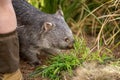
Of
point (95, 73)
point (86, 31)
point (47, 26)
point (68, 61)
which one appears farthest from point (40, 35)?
point (86, 31)

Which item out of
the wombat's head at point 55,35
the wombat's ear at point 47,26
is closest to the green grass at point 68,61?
the wombat's head at point 55,35

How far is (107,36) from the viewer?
4.90 meters

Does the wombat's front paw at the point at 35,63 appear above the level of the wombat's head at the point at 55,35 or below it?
below

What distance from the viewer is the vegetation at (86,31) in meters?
3.87

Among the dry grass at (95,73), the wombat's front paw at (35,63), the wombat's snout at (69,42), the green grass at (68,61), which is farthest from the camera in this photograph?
the wombat's front paw at (35,63)

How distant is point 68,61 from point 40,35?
16.7 inches

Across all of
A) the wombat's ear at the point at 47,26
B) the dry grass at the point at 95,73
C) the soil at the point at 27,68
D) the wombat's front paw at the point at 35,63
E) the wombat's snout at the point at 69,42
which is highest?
the wombat's ear at the point at 47,26

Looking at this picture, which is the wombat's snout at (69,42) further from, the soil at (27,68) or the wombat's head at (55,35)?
the soil at (27,68)

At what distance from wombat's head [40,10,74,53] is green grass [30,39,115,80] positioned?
13cm

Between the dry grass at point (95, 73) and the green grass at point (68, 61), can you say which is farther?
the green grass at point (68, 61)

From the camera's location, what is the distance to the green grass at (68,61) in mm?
3801

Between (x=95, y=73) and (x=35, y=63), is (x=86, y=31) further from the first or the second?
(x=95, y=73)

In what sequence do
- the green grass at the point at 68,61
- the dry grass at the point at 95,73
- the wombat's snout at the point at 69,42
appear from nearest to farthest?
Answer: the dry grass at the point at 95,73
the green grass at the point at 68,61
the wombat's snout at the point at 69,42

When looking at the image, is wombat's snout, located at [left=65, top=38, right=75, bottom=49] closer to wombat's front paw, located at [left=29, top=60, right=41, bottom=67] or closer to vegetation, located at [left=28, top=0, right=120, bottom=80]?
vegetation, located at [left=28, top=0, right=120, bottom=80]
